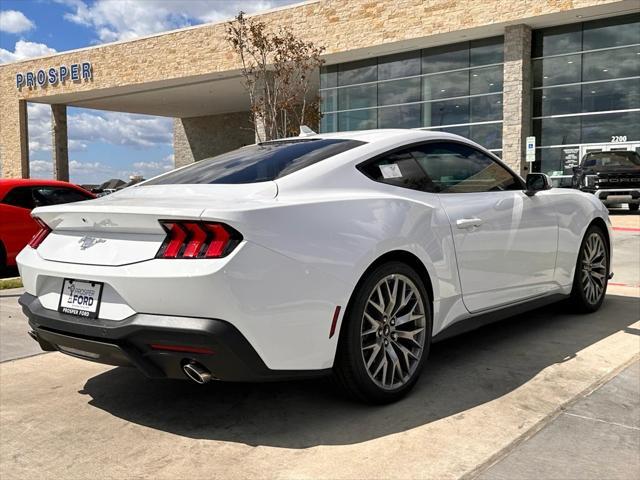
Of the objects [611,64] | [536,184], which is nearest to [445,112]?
[611,64]

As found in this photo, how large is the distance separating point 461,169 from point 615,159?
1814 cm

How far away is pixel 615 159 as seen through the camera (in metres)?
19.9

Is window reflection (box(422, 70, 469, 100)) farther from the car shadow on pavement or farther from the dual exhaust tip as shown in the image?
the dual exhaust tip

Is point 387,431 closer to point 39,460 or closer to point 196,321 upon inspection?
point 196,321

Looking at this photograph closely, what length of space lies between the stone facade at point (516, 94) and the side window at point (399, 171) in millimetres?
20112

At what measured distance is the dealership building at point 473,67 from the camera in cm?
2219

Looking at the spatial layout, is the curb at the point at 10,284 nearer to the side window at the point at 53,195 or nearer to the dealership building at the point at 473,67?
the side window at the point at 53,195

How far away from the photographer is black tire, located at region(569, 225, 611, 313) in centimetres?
511

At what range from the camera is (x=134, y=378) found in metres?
3.88

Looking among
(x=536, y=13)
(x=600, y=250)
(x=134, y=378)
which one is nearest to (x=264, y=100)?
(x=536, y=13)

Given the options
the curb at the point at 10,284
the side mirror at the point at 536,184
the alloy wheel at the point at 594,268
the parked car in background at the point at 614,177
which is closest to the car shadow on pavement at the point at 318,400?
the alloy wheel at the point at 594,268

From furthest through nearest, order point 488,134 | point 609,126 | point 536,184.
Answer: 1. point 488,134
2. point 609,126
3. point 536,184

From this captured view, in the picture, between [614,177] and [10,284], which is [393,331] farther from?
[614,177]

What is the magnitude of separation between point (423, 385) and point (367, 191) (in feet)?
3.91
